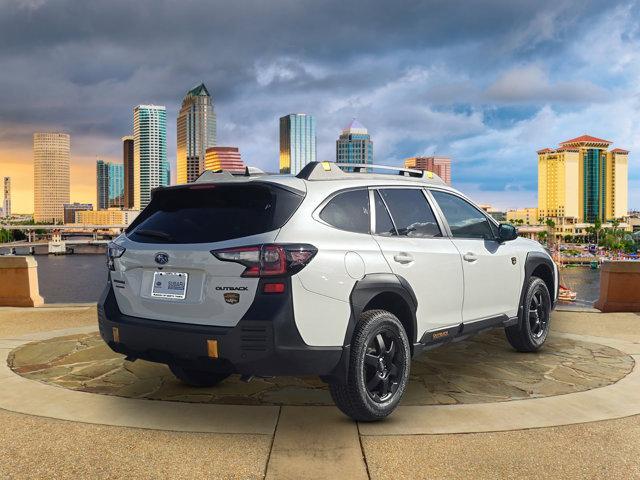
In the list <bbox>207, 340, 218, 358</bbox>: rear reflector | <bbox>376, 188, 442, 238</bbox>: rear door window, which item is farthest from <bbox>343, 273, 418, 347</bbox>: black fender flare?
<bbox>207, 340, 218, 358</bbox>: rear reflector

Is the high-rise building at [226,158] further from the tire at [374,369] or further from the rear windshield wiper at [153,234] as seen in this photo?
the tire at [374,369]

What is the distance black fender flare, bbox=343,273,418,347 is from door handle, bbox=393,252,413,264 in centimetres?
13

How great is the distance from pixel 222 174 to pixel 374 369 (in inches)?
69.0

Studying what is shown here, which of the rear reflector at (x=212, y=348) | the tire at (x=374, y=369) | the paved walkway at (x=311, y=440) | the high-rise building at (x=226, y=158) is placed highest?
the high-rise building at (x=226, y=158)

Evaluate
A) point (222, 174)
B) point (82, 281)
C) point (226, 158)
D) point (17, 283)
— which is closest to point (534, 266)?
point (222, 174)

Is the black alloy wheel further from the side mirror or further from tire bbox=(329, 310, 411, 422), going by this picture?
the side mirror

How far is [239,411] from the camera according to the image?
4.41m

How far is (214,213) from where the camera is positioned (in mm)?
3982

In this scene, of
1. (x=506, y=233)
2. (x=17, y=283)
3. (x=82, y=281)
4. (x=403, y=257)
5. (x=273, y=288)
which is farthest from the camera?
(x=82, y=281)

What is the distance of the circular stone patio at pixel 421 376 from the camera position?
193 inches

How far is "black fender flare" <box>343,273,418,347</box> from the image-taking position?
3.91 metres

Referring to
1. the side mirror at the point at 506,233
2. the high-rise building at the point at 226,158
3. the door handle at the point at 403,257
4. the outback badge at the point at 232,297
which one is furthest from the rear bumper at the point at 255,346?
the high-rise building at the point at 226,158

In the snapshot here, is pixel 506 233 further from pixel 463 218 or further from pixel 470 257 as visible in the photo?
pixel 470 257

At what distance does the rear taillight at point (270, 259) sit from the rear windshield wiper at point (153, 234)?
2.09 feet
